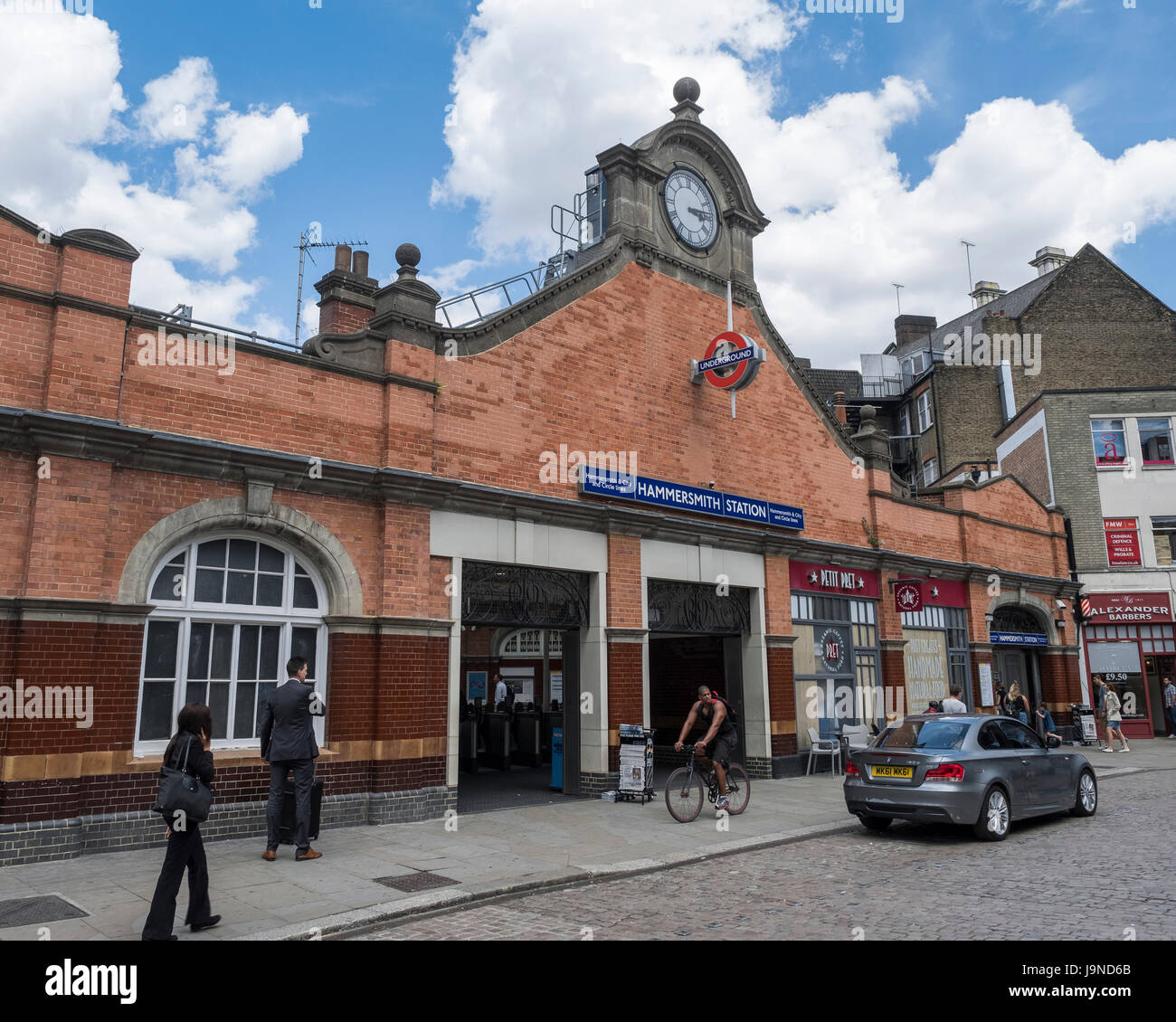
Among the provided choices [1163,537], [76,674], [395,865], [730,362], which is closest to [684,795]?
[395,865]

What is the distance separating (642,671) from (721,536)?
122 inches

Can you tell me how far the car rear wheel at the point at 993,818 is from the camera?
9844mm

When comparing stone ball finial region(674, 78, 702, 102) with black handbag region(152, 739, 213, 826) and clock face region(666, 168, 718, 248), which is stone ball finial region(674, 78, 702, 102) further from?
black handbag region(152, 739, 213, 826)

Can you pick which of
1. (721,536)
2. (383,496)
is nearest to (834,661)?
(721,536)

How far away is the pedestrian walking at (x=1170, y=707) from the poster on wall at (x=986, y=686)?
814 cm

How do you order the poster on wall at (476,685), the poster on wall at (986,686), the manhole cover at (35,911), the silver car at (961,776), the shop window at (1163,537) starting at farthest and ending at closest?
the shop window at (1163,537) → the poster on wall at (476,685) → the poster on wall at (986,686) → the silver car at (961,776) → the manhole cover at (35,911)

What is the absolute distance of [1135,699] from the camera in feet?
87.6

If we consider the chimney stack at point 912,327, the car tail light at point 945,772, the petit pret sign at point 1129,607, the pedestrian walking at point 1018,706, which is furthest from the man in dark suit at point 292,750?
the chimney stack at point 912,327

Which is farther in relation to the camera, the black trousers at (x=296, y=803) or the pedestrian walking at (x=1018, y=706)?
the pedestrian walking at (x=1018, y=706)

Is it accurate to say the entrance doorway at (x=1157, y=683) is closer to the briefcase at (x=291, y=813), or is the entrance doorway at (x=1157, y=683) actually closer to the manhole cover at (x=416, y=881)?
the manhole cover at (x=416, y=881)

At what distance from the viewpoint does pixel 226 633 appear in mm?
10242

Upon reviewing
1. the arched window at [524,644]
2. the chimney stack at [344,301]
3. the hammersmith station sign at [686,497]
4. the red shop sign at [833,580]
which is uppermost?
the chimney stack at [344,301]

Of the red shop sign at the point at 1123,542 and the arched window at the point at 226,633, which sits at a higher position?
the red shop sign at the point at 1123,542

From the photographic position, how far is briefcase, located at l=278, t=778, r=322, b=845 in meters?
8.62
